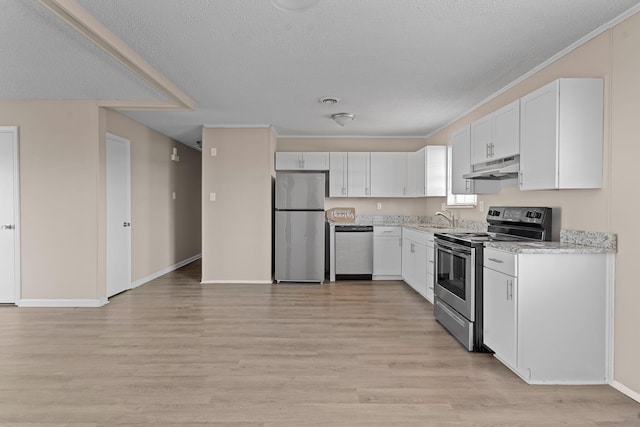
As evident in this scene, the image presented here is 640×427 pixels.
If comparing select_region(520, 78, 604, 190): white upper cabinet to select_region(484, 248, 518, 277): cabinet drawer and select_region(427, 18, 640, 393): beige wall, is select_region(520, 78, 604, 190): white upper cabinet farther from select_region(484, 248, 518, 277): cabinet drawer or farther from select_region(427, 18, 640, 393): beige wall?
select_region(484, 248, 518, 277): cabinet drawer

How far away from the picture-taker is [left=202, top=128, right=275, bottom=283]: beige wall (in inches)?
231

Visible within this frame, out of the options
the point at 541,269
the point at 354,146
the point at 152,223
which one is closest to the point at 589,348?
the point at 541,269

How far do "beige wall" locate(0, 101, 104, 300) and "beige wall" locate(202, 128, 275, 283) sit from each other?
63.9 inches

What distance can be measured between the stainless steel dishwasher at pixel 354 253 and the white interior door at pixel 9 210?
4.00 m

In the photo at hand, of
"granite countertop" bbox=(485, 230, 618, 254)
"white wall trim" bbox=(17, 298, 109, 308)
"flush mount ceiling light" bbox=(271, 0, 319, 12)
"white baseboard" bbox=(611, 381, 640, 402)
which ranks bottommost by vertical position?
"white baseboard" bbox=(611, 381, 640, 402)

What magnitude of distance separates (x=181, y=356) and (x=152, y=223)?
364 centimetres

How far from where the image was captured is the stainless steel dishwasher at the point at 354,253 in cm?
609

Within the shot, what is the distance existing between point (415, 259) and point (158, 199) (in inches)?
162

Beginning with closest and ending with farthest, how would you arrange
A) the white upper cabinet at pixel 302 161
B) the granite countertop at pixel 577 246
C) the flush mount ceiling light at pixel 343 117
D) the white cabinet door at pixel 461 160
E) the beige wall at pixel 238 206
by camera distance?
the granite countertop at pixel 577 246, the white cabinet door at pixel 461 160, the flush mount ceiling light at pixel 343 117, the beige wall at pixel 238 206, the white upper cabinet at pixel 302 161

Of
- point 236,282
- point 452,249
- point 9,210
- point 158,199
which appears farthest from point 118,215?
point 452,249

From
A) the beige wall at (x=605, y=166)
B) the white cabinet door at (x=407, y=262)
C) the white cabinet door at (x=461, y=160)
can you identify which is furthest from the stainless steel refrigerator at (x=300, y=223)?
the beige wall at (x=605, y=166)

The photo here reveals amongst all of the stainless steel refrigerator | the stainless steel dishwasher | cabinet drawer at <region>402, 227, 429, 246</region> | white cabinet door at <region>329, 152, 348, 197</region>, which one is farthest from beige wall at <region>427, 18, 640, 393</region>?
white cabinet door at <region>329, 152, 348, 197</region>

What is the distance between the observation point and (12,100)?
446 cm

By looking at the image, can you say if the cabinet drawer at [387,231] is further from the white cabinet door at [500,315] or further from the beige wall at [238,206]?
the white cabinet door at [500,315]
